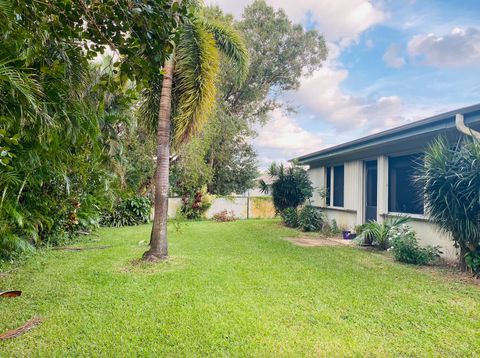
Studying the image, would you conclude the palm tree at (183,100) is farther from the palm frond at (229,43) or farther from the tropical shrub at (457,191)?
the tropical shrub at (457,191)

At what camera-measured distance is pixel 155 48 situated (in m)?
2.38

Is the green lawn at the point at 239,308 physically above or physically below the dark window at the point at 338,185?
below

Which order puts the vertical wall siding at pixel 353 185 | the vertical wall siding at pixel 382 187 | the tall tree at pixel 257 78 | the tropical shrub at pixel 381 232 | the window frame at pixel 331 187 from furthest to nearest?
the tall tree at pixel 257 78, the window frame at pixel 331 187, the vertical wall siding at pixel 353 185, the vertical wall siding at pixel 382 187, the tropical shrub at pixel 381 232

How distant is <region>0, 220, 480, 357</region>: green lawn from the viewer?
2898 mm

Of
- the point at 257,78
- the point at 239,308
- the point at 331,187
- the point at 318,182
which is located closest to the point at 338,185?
the point at 331,187

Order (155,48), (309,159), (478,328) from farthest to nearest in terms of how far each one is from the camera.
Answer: (309,159), (478,328), (155,48)

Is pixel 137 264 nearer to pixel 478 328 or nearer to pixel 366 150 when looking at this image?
pixel 478 328

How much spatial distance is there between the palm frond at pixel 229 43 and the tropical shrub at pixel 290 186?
6.79 m

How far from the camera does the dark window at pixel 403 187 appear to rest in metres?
7.76

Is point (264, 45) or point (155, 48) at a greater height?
point (264, 45)

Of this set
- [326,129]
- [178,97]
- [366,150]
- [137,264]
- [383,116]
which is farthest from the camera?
[326,129]

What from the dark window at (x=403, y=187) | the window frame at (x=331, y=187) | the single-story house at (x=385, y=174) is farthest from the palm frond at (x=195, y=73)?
the window frame at (x=331, y=187)

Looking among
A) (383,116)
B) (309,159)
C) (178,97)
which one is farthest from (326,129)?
(178,97)

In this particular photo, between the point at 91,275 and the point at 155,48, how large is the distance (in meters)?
4.43
